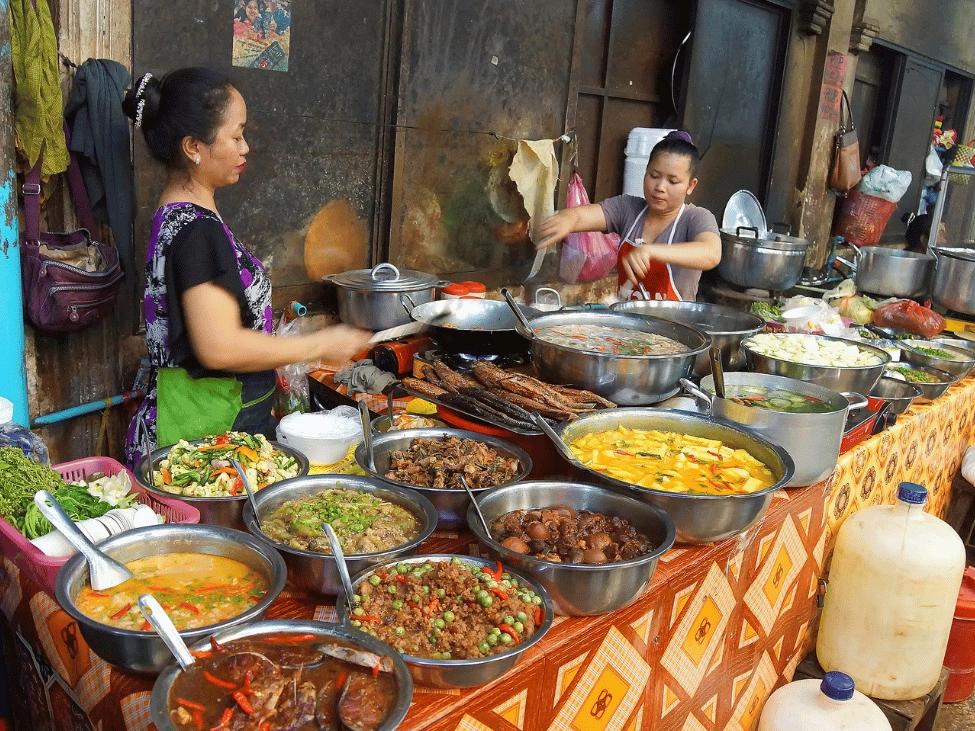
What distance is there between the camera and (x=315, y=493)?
2035 mm

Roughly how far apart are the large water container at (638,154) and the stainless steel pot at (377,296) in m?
2.86

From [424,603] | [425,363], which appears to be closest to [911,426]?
[425,363]

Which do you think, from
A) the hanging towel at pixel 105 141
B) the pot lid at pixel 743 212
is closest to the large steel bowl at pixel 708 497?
the hanging towel at pixel 105 141

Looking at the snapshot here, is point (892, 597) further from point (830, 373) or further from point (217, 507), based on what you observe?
point (217, 507)


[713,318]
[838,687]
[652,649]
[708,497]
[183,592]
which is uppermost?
[713,318]

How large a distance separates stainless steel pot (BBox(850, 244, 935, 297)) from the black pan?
120 inches

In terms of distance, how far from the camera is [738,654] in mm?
2621

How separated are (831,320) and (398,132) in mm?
2692

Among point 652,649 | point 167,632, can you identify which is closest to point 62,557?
point 167,632

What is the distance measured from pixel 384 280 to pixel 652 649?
Result: 8.53 feet

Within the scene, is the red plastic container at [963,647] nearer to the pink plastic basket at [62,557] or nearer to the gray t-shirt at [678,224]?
the gray t-shirt at [678,224]

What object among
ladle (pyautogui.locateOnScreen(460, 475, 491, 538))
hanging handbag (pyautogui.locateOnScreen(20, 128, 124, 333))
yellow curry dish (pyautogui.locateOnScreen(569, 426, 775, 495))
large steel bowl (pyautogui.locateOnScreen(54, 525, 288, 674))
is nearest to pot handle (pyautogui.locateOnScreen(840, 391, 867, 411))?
yellow curry dish (pyautogui.locateOnScreen(569, 426, 775, 495))

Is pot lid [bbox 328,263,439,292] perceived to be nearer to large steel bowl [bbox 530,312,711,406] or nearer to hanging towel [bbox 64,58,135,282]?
hanging towel [bbox 64,58,135,282]

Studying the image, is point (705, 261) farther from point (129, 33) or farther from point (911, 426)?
point (129, 33)
